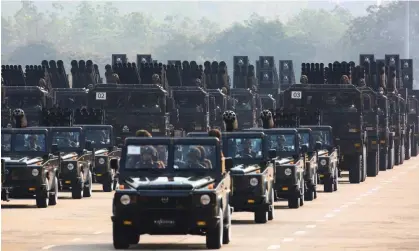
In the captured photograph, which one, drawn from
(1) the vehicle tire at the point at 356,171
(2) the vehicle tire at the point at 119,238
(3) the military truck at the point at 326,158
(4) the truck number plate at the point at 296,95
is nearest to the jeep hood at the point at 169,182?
(2) the vehicle tire at the point at 119,238

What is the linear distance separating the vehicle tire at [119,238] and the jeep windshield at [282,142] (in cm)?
1575

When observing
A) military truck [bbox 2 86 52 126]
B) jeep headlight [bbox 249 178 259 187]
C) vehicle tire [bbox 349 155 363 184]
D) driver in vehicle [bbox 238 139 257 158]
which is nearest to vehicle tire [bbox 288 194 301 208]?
driver in vehicle [bbox 238 139 257 158]

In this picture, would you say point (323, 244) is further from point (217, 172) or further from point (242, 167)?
point (242, 167)

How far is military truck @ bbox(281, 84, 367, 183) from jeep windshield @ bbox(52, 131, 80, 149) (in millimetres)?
11319

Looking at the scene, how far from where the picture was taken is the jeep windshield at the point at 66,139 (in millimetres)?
46031

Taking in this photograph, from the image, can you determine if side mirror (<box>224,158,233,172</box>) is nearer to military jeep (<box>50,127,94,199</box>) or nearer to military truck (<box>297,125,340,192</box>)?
military jeep (<box>50,127,94,199</box>)

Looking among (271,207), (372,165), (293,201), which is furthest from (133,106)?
(271,207)

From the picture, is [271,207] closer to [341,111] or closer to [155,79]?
[341,111]

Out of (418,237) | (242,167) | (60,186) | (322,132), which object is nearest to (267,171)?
(242,167)

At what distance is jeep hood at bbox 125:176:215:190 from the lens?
25.6 meters

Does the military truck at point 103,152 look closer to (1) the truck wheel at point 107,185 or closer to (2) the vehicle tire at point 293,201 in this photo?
(1) the truck wheel at point 107,185

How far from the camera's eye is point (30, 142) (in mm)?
40312

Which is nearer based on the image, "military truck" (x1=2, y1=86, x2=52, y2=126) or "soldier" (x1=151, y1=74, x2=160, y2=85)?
"soldier" (x1=151, y1=74, x2=160, y2=85)

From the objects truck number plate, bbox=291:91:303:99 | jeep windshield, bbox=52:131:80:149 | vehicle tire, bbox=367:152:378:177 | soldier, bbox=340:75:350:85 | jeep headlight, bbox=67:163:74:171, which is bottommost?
vehicle tire, bbox=367:152:378:177
